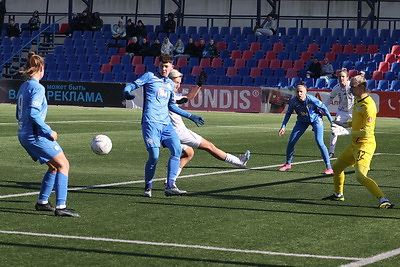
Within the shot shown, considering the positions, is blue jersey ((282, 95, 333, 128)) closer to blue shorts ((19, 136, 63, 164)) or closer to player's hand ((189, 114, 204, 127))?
player's hand ((189, 114, 204, 127))

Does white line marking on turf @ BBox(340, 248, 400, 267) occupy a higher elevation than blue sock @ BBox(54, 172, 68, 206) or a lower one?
lower

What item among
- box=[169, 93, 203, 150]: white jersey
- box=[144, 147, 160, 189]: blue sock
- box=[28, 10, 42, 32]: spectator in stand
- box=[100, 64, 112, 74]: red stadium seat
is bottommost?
box=[144, 147, 160, 189]: blue sock

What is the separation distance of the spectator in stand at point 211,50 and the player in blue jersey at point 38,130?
32.0 meters

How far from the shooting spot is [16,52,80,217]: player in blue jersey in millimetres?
9648

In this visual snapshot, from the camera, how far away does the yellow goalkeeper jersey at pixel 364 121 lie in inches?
436

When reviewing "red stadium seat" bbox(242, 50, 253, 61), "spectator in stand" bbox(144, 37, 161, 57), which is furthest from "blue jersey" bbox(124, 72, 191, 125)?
"spectator in stand" bbox(144, 37, 161, 57)

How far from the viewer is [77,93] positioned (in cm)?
4131

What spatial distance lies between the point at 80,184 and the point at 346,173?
15.9ft

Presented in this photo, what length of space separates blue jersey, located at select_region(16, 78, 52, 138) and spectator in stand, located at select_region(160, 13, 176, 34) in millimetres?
34661

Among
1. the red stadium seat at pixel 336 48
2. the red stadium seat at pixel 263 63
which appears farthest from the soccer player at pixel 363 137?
the red stadium seat at pixel 263 63

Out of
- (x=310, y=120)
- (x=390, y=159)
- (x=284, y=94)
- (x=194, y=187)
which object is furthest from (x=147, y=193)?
(x=284, y=94)

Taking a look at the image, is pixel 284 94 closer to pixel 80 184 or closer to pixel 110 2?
pixel 110 2

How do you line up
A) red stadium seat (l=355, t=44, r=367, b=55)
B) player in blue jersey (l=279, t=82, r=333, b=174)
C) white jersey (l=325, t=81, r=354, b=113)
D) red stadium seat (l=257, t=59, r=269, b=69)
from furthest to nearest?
red stadium seat (l=257, t=59, r=269, b=69)
red stadium seat (l=355, t=44, r=367, b=55)
white jersey (l=325, t=81, r=354, b=113)
player in blue jersey (l=279, t=82, r=333, b=174)

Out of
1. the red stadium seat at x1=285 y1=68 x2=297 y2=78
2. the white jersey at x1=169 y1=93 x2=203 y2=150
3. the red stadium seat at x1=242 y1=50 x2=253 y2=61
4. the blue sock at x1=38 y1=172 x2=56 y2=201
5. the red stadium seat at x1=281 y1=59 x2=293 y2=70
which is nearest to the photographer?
the blue sock at x1=38 y1=172 x2=56 y2=201
